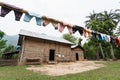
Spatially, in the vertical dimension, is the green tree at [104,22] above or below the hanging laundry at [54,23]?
above

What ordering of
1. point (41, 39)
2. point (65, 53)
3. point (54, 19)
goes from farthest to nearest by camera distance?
point (65, 53) < point (41, 39) < point (54, 19)

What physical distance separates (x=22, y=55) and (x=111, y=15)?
949 inches

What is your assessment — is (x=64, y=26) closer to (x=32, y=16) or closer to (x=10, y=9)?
(x=32, y=16)

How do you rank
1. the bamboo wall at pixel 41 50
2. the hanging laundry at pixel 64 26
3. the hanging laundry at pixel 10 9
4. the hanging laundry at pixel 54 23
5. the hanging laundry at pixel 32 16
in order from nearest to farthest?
the hanging laundry at pixel 10 9 < the hanging laundry at pixel 32 16 < the hanging laundry at pixel 54 23 < the hanging laundry at pixel 64 26 < the bamboo wall at pixel 41 50

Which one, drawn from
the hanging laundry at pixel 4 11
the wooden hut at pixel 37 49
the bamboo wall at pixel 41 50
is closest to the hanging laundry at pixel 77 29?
the hanging laundry at pixel 4 11

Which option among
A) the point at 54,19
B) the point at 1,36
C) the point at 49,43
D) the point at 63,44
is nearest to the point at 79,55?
the point at 63,44

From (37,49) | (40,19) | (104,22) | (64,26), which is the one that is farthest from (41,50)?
(104,22)

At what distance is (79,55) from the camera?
2909 cm

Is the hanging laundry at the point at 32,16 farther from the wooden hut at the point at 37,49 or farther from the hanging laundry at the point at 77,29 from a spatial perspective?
the wooden hut at the point at 37,49

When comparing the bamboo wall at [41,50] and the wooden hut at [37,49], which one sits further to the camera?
the bamboo wall at [41,50]

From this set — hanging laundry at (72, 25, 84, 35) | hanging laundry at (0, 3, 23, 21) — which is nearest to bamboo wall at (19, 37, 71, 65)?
hanging laundry at (72, 25, 84, 35)

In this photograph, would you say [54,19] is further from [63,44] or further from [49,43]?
[63,44]

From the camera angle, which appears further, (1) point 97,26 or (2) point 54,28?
(1) point 97,26

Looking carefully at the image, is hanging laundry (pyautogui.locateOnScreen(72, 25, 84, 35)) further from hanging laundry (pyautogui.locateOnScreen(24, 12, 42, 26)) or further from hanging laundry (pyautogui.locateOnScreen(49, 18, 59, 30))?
hanging laundry (pyautogui.locateOnScreen(24, 12, 42, 26))
